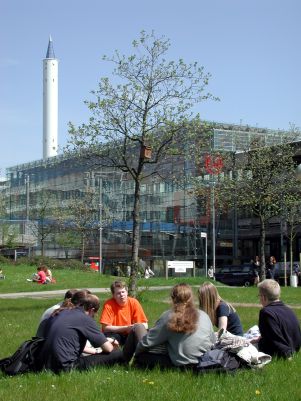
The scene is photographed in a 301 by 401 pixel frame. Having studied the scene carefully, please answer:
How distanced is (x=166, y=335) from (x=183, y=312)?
13.3 inches

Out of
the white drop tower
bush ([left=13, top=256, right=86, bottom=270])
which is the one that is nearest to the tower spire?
the white drop tower

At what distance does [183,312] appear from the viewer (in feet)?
25.0

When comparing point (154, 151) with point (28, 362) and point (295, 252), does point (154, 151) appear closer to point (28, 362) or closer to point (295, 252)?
point (28, 362)

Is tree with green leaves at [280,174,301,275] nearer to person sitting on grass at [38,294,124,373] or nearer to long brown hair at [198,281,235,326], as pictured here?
long brown hair at [198,281,235,326]

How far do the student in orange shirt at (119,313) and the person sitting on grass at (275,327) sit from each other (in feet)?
6.83

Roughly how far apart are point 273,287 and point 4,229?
49.0 m

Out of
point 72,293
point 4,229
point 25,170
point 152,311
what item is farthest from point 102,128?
point 25,170

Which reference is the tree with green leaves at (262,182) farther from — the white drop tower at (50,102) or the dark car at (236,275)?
the white drop tower at (50,102)

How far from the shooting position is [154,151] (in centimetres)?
2191

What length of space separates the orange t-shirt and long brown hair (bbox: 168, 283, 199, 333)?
2.59 m

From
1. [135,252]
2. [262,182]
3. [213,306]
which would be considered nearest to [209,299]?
[213,306]

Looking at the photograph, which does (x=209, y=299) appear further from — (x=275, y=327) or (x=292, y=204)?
(x=292, y=204)

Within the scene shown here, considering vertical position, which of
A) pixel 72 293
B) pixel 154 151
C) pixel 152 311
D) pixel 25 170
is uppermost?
pixel 25 170

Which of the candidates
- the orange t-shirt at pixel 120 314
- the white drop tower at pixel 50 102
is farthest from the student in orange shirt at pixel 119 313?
the white drop tower at pixel 50 102
